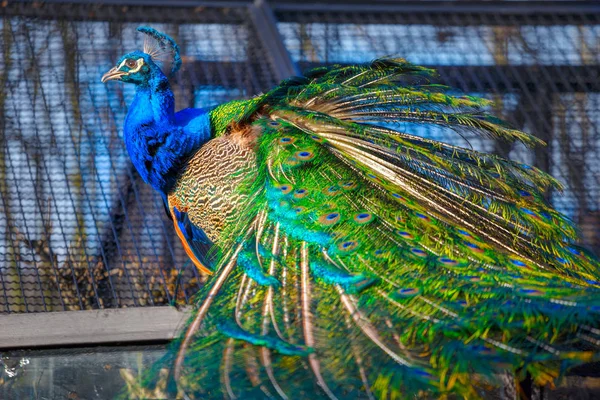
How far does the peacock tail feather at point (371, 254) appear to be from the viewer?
1822 mm

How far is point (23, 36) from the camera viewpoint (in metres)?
4.48

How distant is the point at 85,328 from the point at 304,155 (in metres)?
1.27

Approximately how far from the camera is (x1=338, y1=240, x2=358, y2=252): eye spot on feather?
2.31 metres

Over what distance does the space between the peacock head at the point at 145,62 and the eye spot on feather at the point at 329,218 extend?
4.23 ft

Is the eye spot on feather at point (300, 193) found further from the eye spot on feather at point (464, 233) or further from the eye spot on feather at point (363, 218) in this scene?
the eye spot on feather at point (464, 233)

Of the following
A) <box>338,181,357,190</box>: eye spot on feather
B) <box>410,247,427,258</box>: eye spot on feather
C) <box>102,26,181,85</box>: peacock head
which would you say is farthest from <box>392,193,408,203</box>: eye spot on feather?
<box>102,26,181,85</box>: peacock head

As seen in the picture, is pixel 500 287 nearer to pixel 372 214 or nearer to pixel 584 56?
pixel 372 214

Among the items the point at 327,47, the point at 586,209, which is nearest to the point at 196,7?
the point at 327,47

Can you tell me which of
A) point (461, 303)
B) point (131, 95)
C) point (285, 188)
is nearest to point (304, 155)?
point (285, 188)

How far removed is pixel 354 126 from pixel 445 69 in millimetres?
2093

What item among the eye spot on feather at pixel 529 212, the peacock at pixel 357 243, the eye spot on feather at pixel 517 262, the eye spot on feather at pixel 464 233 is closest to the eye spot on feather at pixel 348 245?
the peacock at pixel 357 243

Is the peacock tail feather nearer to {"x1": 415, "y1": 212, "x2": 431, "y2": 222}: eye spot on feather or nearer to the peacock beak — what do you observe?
{"x1": 415, "y1": 212, "x2": 431, "y2": 222}: eye spot on feather

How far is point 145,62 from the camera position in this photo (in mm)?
3316

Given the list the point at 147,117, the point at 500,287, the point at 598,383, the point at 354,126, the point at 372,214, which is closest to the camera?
the point at 500,287
